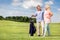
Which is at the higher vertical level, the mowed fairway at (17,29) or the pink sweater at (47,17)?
the pink sweater at (47,17)

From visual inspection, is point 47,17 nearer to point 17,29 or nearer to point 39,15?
point 39,15

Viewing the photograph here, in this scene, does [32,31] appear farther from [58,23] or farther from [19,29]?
[58,23]

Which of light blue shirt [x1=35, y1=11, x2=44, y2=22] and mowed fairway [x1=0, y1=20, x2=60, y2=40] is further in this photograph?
mowed fairway [x1=0, y1=20, x2=60, y2=40]

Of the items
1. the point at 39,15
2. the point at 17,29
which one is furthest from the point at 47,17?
the point at 17,29

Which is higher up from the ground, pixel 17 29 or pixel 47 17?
pixel 47 17

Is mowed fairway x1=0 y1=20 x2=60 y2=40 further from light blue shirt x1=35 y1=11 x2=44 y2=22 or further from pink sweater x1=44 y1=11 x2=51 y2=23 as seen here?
light blue shirt x1=35 y1=11 x2=44 y2=22

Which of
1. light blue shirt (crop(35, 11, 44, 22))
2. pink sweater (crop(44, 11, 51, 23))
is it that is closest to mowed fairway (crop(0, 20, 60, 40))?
pink sweater (crop(44, 11, 51, 23))

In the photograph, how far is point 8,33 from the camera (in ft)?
27.2

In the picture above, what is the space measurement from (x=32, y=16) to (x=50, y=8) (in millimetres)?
693

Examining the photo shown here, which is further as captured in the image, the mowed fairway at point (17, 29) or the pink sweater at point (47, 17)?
the mowed fairway at point (17, 29)

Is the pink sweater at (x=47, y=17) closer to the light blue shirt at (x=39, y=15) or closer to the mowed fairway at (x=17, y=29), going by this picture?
the light blue shirt at (x=39, y=15)

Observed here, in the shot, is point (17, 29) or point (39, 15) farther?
point (17, 29)

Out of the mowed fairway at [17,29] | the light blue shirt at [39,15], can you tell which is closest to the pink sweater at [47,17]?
the light blue shirt at [39,15]

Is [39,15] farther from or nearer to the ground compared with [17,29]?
farther from the ground
